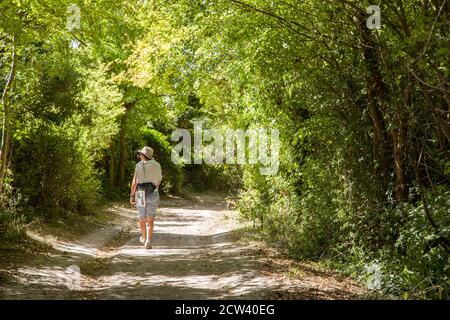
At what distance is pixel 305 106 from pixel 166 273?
5068 mm

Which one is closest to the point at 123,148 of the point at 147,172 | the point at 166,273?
the point at 147,172

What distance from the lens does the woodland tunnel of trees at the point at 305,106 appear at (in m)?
8.02

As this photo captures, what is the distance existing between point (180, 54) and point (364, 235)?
708 cm

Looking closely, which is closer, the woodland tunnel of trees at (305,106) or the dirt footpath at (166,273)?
the dirt footpath at (166,273)

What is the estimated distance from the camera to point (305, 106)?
12.1 meters

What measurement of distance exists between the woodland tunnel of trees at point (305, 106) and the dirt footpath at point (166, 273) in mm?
1033

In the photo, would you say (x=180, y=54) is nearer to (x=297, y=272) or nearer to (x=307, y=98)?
(x=307, y=98)

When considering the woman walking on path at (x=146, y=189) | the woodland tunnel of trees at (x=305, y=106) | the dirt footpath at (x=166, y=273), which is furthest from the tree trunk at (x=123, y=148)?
the woman walking on path at (x=146, y=189)

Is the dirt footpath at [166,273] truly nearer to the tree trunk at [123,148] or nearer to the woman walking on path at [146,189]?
the woman walking on path at [146,189]

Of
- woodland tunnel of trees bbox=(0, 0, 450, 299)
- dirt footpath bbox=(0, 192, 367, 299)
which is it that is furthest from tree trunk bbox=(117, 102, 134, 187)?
dirt footpath bbox=(0, 192, 367, 299)

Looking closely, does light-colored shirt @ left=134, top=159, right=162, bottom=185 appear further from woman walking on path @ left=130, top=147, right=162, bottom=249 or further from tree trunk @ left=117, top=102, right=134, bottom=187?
tree trunk @ left=117, top=102, right=134, bottom=187

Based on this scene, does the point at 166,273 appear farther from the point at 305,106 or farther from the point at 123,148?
the point at 123,148

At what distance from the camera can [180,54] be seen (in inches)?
563

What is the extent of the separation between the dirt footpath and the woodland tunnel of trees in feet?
3.39
